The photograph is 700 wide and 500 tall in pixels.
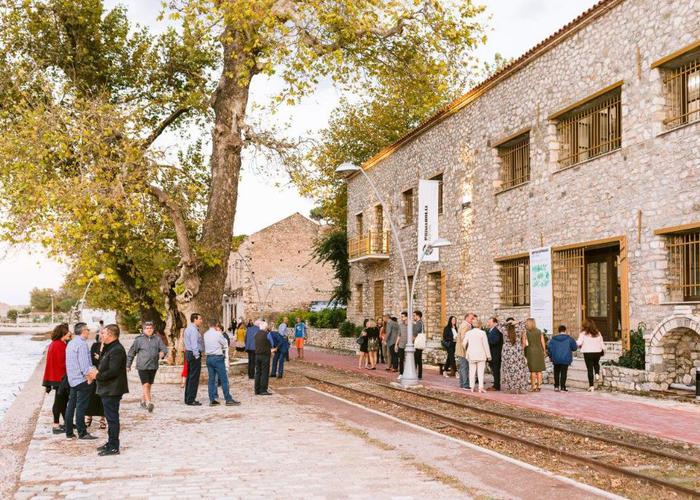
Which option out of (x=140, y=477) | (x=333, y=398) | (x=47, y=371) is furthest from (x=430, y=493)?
(x=333, y=398)

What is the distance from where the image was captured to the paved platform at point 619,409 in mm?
10539

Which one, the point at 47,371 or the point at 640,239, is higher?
the point at 640,239

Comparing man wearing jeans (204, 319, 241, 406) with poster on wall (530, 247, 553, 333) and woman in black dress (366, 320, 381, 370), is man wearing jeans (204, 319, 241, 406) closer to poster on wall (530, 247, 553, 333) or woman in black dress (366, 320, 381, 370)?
poster on wall (530, 247, 553, 333)

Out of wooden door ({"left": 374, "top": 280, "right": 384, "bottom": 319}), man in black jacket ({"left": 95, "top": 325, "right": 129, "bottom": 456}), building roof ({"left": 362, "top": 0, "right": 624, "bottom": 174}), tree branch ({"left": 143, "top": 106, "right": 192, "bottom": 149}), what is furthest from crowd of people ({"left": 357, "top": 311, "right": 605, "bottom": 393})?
wooden door ({"left": 374, "top": 280, "right": 384, "bottom": 319})

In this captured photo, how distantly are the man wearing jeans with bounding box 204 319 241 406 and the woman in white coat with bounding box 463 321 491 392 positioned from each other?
5.45 metres

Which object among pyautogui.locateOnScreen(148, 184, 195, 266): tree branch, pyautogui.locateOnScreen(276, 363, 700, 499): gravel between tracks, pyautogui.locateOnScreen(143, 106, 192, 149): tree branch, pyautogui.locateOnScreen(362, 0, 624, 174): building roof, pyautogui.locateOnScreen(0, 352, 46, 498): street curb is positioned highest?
pyautogui.locateOnScreen(362, 0, 624, 174): building roof

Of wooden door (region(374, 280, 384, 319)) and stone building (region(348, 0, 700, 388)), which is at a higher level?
stone building (region(348, 0, 700, 388))

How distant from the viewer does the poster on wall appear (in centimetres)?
1825

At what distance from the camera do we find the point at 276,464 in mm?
7926

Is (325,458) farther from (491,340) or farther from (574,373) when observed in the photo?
(574,373)

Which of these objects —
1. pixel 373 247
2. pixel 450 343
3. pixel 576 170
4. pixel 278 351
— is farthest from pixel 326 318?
pixel 576 170

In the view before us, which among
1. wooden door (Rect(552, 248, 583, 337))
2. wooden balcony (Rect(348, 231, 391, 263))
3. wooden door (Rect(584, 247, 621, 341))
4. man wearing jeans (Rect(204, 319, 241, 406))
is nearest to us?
man wearing jeans (Rect(204, 319, 241, 406))

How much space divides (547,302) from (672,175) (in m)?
5.16

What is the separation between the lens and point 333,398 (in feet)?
49.9
